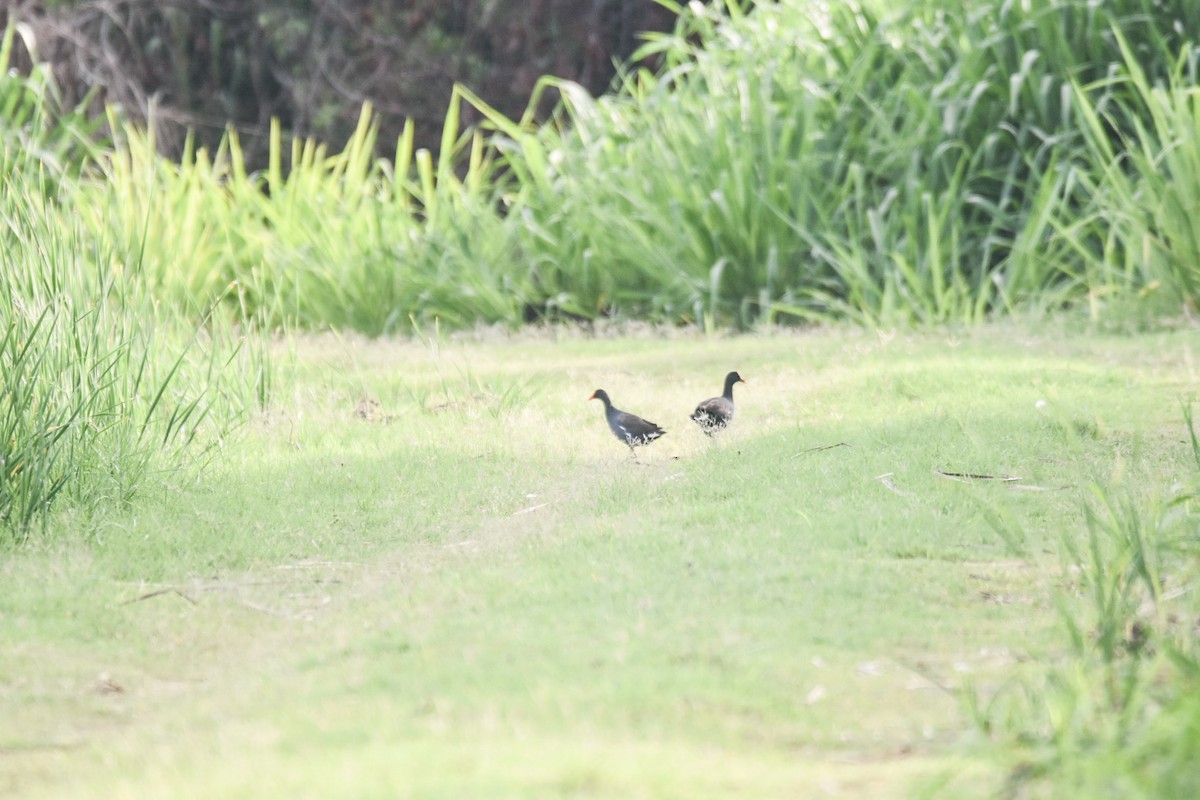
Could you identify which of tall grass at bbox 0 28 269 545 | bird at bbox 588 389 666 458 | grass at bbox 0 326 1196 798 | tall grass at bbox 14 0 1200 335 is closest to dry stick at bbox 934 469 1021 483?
grass at bbox 0 326 1196 798

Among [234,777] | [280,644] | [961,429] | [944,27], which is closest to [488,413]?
[961,429]

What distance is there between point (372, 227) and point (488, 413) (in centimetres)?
440

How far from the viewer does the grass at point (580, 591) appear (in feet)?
9.61

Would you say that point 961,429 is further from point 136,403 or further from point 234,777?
point 234,777

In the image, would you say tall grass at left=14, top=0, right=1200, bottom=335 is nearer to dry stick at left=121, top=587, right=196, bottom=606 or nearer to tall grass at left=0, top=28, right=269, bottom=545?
tall grass at left=0, top=28, right=269, bottom=545

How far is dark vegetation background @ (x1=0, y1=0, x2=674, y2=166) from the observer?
16188mm

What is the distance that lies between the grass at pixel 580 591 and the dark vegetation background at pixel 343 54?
960 centimetres

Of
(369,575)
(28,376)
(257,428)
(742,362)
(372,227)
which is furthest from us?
(372,227)

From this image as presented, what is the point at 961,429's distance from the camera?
5.83 meters

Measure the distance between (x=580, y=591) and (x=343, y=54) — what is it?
1360cm

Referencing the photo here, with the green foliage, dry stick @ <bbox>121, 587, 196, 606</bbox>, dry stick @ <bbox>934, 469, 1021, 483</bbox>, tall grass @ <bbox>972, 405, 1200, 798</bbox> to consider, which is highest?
tall grass @ <bbox>972, 405, 1200, 798</bbox>

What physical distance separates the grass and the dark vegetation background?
960 centimetres

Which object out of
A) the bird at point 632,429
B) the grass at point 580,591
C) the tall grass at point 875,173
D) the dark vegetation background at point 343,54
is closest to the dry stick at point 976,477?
the grass at point 580,591

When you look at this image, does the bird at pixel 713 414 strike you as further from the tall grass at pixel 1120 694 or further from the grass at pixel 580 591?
the tall grass at pixel 1120 694
